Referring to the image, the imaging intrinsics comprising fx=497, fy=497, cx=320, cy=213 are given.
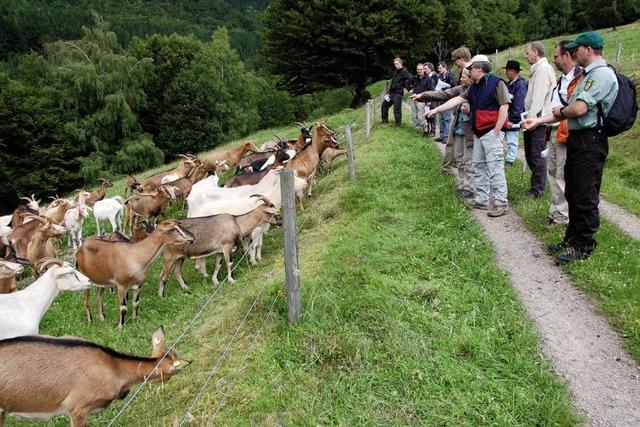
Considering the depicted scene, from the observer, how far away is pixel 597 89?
5.50m

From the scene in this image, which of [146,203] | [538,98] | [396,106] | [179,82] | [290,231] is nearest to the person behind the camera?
[290,231]

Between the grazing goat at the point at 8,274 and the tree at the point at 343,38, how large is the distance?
23.4 meters

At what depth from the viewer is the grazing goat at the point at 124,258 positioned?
24.3ft

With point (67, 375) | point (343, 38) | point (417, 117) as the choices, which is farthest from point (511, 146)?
point (343, 38)

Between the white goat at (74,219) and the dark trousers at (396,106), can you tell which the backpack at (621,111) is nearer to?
the dark trousers at (396,106)

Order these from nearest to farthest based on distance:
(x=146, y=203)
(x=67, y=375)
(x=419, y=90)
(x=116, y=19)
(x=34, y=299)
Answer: (x=67, y=375), (x=34, y=299), (x=146, y=203), (x=419, y=90), (x=116, y=19)

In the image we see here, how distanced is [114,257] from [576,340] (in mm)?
6189

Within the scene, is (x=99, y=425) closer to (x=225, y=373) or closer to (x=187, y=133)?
(x=225, y=373)

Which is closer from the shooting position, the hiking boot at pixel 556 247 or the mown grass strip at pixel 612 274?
the mown grass strip at pixel 612 274

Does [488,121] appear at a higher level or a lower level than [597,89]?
lower

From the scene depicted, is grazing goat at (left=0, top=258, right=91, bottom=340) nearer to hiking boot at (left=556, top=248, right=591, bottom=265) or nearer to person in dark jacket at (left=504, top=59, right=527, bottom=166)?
hiking boot at (left=556, top=248, right=591, bottom=265)

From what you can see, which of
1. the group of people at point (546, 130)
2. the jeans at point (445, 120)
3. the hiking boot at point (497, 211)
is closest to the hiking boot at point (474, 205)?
the group of people at point (546, 130)

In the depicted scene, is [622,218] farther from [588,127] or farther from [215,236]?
[215,236]

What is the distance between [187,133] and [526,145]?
3466 centimetres
